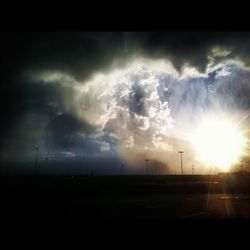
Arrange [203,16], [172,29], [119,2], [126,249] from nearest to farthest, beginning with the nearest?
[126,249] < [119,2] < [203,16] < [172,29]

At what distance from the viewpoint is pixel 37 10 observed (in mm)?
4566

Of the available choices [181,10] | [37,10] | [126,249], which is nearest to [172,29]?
[181,10]

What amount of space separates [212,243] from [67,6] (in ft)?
17.2

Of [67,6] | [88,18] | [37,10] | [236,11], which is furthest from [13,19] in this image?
[236,11]

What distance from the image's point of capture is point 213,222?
4820mm

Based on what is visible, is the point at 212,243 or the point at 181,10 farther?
the point at 181,10

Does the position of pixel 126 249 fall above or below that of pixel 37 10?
below

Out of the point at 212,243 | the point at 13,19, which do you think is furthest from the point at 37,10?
the point at 212,243

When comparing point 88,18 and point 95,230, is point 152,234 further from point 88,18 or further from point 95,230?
point 88,18

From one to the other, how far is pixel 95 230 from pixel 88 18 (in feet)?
14.5

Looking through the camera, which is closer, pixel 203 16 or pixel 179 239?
pixel 179 239

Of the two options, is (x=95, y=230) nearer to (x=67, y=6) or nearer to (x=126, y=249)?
(x=126, y=249)

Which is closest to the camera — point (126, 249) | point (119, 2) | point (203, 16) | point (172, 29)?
point (126, 249)

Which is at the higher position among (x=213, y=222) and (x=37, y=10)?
(x=37, y=10)
